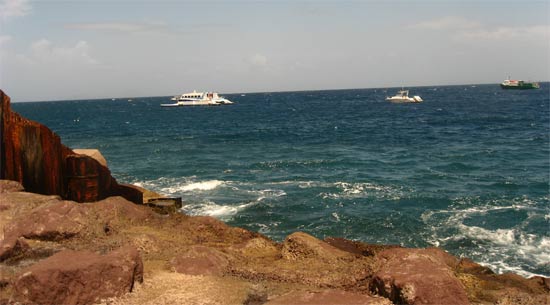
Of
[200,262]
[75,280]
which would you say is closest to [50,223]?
[75,280]

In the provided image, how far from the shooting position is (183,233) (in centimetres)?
1041

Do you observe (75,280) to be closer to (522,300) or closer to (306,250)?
(306,250)

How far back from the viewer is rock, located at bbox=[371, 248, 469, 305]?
20.1 feet

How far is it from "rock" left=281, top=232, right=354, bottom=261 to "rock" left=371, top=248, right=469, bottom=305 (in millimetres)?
1983

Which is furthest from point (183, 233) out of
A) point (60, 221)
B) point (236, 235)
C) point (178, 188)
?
point (178, 188)

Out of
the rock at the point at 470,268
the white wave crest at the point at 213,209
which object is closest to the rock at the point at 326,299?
the rock at the point at 470,268

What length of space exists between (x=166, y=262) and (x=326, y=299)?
3426 mm

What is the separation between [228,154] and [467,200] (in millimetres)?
21770

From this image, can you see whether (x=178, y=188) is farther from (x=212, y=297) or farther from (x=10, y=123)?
(x=212, y=297)

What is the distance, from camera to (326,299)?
5.93 metres

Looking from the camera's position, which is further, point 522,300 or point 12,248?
point 12,248

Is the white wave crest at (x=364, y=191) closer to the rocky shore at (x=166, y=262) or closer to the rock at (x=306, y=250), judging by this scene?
the rocky shore at (x=166, y=262)

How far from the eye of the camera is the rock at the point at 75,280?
5930 mm

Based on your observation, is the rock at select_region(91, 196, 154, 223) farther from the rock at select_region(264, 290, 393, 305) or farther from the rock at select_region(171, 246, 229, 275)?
the rock at select_region(264, 290, 393, 305)
